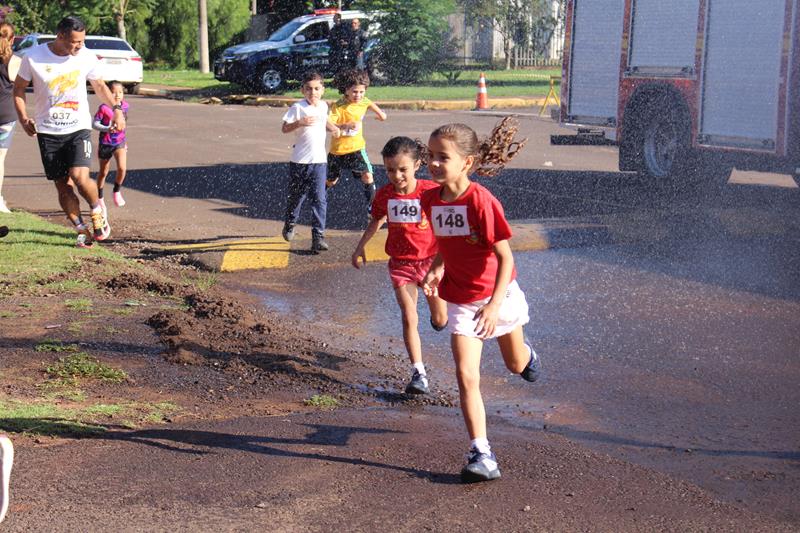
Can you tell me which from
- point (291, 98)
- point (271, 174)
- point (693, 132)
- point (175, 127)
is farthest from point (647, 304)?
point (291, 98)

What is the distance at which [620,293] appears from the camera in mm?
8766

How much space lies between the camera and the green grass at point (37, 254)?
8.49 metres

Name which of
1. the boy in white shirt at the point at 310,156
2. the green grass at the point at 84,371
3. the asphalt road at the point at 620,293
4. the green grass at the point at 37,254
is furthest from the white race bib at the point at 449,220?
the boy in white shirt at the point at 310,156

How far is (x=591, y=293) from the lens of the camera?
28.8 ft

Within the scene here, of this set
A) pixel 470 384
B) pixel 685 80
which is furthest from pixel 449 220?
pixel 685 80

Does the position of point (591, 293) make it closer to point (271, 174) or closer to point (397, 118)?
point (271, 174)

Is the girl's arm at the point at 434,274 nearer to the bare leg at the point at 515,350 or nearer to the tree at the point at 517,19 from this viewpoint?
the bare leg at the point at 515,350

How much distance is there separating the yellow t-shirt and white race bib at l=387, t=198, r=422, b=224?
13.3 feet

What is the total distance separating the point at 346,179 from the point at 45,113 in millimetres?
5872

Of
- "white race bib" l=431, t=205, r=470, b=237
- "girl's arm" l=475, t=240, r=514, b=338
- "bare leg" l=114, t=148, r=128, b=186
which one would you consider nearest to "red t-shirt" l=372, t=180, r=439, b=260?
"white race bib" l=431, t=205, r=470, b=237

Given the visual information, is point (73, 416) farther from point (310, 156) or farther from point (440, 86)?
point (440, 86)

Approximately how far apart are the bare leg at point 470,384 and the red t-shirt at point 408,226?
146cm

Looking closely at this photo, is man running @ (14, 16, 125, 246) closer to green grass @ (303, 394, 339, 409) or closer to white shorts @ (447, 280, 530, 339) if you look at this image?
green grass @ (303, 394, 339, 409)

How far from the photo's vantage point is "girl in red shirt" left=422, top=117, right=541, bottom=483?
16.1ft
